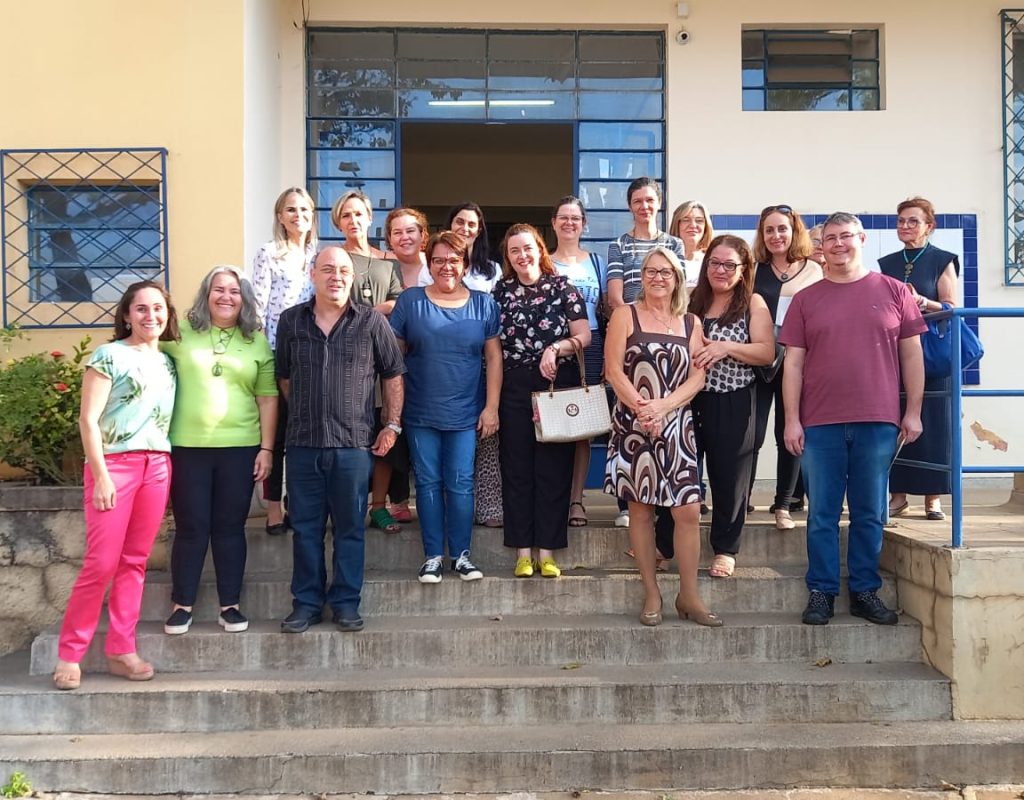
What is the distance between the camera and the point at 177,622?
403 centimetres

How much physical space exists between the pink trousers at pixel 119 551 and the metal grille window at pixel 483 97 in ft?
12.0

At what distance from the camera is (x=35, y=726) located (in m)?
3.73

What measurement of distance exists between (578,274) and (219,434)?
217 cm

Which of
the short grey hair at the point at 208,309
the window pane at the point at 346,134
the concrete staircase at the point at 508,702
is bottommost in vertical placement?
the concrete staircase at the point at 508,702

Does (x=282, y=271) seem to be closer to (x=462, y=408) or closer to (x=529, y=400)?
(x=462, y=408)

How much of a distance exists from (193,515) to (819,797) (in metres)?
Result: 2.98

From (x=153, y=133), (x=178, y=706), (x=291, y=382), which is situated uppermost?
(x=153, y=133)

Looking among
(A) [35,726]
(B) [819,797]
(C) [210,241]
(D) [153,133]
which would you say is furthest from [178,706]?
(D) [153,133]

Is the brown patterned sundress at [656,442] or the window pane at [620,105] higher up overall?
the window pane at [620,105]

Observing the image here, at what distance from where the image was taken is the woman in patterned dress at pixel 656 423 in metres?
4.00

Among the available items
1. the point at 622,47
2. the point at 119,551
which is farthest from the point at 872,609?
the point at 622,47

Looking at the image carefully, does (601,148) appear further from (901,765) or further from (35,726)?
(35,726)

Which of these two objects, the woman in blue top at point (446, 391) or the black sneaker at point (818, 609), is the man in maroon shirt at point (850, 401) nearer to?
the black sneaker at point (818, 609)

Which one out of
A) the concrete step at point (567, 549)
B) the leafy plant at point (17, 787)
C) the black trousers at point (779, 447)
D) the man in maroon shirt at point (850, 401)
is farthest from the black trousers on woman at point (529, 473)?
the leafy plant at point (17, 787)
